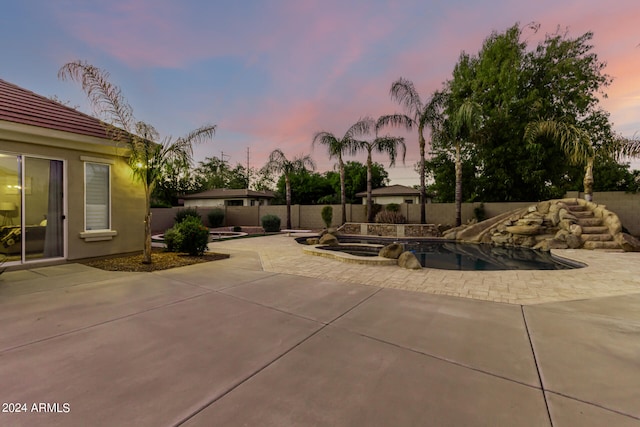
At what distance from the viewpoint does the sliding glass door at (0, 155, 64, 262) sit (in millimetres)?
6027

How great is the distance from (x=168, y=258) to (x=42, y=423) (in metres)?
6.22

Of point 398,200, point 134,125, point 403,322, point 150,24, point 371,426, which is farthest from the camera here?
point 398,200

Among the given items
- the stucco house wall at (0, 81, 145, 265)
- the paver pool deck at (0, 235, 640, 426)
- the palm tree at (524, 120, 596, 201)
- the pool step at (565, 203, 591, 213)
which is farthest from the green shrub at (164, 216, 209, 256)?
the palm tree at (524, 120, 596, 201)

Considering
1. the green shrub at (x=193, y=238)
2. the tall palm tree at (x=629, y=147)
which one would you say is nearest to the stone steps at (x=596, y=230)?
the tall palm tree at (x=629, y=147)

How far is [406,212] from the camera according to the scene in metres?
17.6

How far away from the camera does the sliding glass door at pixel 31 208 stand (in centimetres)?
603

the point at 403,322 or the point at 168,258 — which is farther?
the point at 168,258

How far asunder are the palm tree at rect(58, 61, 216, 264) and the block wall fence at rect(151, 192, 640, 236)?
11416 mm

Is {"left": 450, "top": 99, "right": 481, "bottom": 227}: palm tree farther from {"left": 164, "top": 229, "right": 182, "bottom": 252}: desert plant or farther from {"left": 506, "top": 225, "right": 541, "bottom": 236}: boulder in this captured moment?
{"left": 164, "top": 229, "right": 182, "bottom": 252}: desert plant

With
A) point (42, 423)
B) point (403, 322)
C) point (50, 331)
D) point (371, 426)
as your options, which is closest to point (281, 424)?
point (371, 426)

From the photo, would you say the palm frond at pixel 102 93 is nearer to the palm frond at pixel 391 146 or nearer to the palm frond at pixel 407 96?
the palm frond at pixel 391 146

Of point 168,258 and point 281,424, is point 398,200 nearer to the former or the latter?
point 168,258

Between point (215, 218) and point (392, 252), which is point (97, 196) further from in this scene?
point (215, 218)

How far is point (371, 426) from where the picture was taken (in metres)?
1.70
